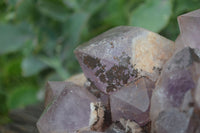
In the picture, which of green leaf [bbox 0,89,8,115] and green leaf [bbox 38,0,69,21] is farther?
green leaf [bbox 0,89,8,115]

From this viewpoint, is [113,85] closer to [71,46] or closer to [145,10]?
[145,10]

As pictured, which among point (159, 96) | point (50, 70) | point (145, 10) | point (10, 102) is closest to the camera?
point (159, 96)

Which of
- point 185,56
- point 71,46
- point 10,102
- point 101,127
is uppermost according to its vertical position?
point 185,56

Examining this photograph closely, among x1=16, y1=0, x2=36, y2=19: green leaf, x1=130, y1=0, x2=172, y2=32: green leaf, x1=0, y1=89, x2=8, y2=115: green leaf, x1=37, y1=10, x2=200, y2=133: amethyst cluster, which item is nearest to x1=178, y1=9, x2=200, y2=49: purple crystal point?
x1=37, y1=10, x2=200, y2=133: amethyst cluster

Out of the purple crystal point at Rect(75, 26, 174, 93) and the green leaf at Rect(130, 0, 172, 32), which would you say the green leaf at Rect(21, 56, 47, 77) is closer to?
the green leaf at Rect(130, 0, 172, 32)

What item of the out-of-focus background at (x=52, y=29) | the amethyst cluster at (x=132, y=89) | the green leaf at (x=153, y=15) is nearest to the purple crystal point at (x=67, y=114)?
the amethyst cluster at (x=132, y=89)

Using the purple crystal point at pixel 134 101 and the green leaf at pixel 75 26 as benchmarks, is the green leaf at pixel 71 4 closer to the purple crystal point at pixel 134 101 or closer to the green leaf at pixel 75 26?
the green leaf at pixel 75 26

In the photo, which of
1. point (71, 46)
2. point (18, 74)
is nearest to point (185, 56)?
point (71, 46)
